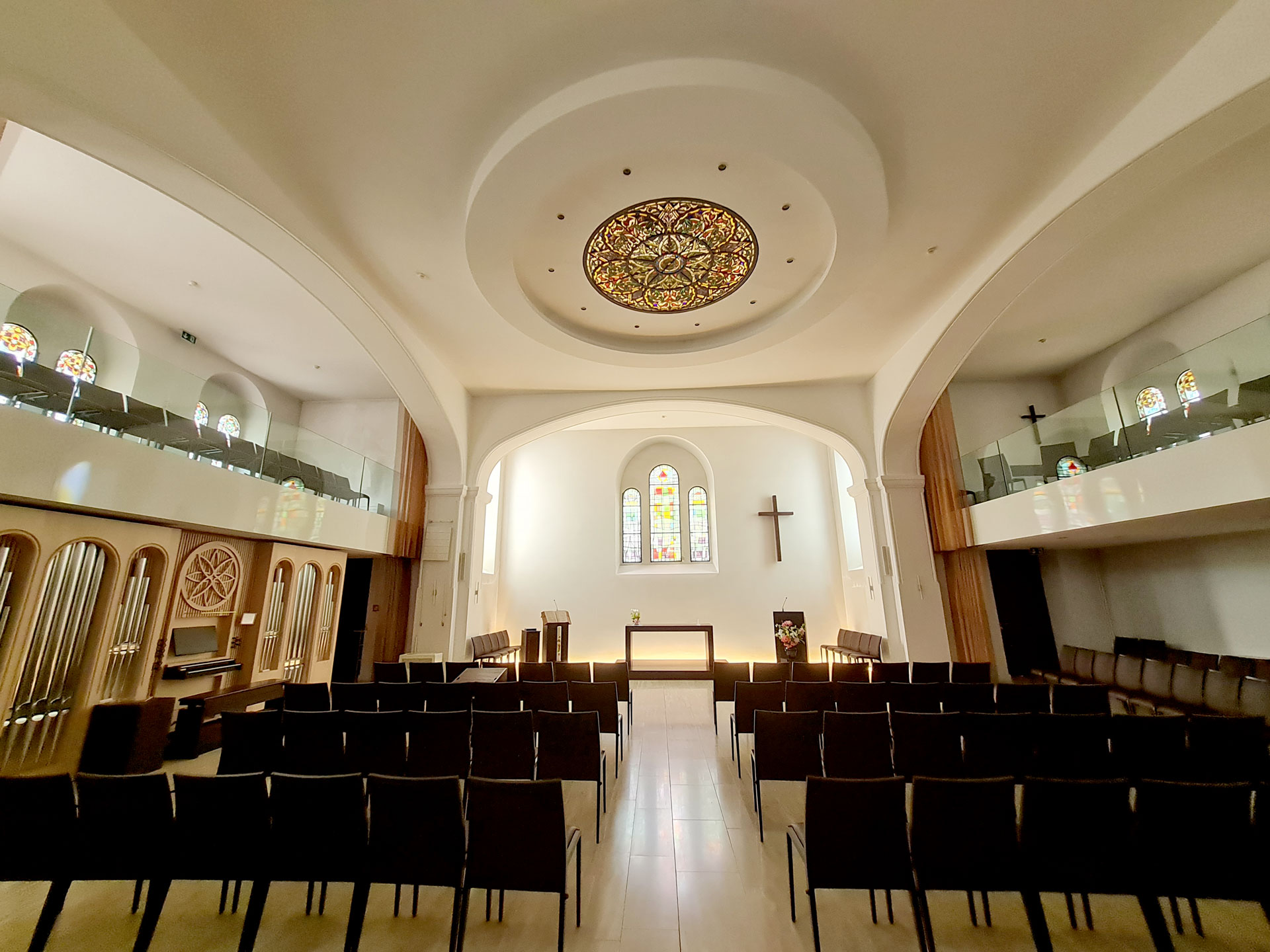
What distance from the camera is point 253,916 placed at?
6.85 feet

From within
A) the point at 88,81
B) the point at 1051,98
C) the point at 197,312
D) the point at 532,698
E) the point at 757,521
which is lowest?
the point at 532,698

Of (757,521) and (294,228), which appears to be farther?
(757,521)

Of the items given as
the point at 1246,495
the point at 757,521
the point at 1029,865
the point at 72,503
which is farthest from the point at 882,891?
the point at 757,521

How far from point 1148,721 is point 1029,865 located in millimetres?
1734

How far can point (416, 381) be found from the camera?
7035 millimetres

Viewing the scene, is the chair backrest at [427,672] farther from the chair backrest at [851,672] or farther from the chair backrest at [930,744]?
the chair backrest at [930,744]

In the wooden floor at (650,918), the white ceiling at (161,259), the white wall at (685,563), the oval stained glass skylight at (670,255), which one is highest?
the white ceiling at (161,259)

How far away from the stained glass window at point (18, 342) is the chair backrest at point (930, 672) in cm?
781

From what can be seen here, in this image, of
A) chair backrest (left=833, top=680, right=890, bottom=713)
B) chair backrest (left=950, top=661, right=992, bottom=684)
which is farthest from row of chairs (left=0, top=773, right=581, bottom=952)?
chair backrest (left=950, top=661, right=992, bottom=684)

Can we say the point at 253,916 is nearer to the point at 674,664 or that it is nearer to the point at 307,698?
the point at 307,698

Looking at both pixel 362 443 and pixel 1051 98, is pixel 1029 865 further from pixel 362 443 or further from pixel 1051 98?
pixel 362 443

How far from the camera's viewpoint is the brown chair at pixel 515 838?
2.11 meters

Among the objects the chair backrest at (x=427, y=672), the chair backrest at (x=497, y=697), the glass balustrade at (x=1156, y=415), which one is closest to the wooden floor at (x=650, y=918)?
the chair backrest at (x=497, y=697)

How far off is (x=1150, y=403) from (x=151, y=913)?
7767 millimetres
